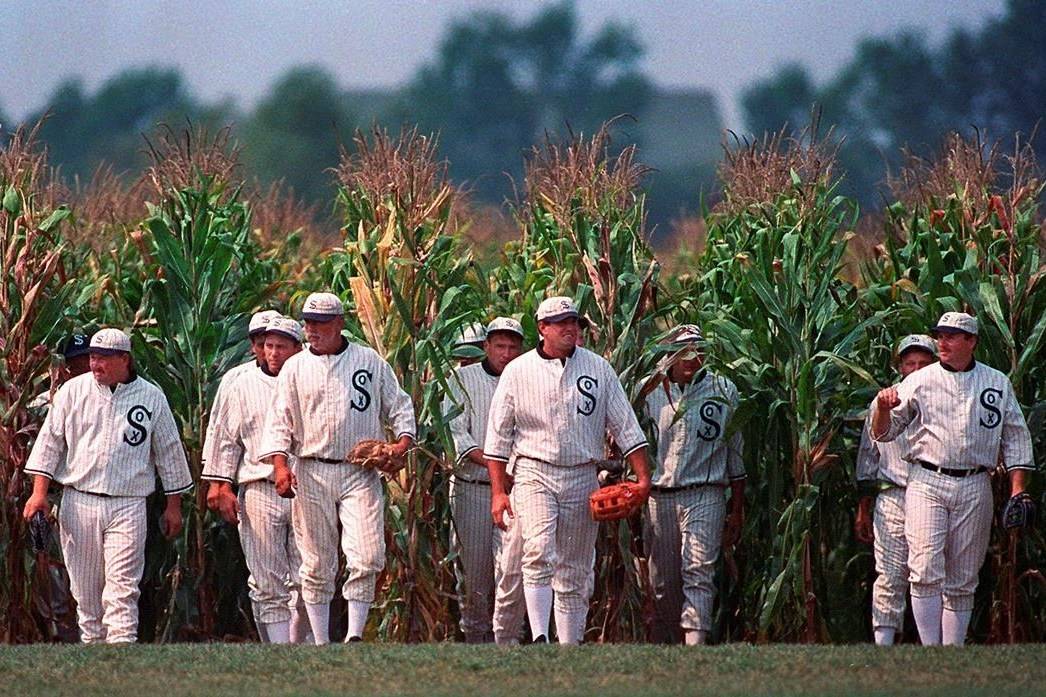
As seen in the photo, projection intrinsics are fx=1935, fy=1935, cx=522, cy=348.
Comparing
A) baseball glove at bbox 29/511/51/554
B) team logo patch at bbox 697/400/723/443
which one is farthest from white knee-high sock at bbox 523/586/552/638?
baseball glove at bbox 29/511/51/554

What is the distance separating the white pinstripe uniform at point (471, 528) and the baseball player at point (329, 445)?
772mm

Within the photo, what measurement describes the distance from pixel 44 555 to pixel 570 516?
311 cm

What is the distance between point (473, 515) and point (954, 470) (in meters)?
2.82

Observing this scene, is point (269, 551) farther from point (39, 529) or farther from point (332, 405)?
point (39, 529)

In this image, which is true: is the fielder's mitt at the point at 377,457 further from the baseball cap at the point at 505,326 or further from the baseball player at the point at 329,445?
the baseball cap at the point at 505,326

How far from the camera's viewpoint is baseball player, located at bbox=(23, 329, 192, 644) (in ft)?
35.1

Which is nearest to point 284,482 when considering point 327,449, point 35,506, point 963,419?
point 327,449

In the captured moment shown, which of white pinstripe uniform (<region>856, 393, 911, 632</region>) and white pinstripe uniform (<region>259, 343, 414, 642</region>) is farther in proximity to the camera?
white pinstripe uniform (<region>856, 393, 911, 632</region>)

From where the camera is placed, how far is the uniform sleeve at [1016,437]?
34.7 feet

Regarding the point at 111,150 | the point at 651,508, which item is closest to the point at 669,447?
the point at 651,508

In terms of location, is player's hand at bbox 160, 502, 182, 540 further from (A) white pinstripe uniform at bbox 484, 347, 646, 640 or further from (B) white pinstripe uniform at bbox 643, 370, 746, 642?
(B) white pinstripe uniform at bbox 643, 370, 746, 642

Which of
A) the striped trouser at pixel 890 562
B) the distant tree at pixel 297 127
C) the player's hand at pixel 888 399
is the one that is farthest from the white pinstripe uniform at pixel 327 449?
the distant tree at pixel 297 127

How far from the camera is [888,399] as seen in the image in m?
10.5

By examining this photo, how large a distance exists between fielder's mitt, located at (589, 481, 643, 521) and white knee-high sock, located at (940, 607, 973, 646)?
185 centimetres
